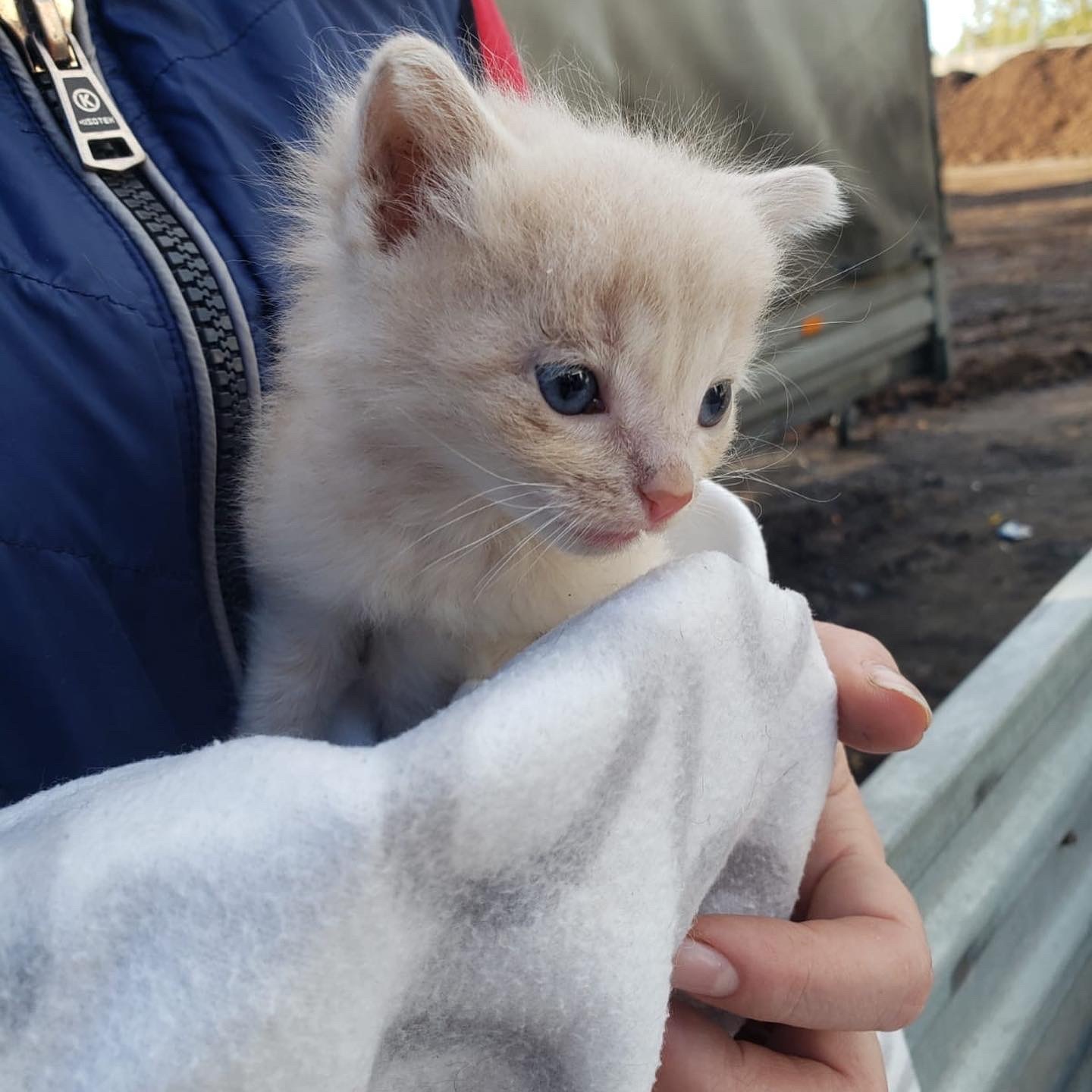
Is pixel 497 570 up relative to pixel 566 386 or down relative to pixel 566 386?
down

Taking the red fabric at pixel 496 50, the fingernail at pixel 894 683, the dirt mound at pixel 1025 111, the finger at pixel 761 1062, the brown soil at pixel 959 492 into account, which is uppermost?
the red fabric at pixel 496 50

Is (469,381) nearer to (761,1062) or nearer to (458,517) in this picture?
(458,517)

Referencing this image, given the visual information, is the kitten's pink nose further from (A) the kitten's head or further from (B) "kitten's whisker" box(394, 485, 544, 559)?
(B) "kitten's whisker" box(394, 485, 544, 559)

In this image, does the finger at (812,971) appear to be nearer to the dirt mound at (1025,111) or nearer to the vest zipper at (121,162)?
the vest zipper at (121,162)

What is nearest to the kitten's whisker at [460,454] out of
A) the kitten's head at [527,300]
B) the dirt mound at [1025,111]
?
the kitten's head at [527,300]

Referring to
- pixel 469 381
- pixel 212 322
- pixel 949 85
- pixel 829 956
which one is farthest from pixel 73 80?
pixel 949 85

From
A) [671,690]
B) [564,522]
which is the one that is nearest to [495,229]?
[564,522]
